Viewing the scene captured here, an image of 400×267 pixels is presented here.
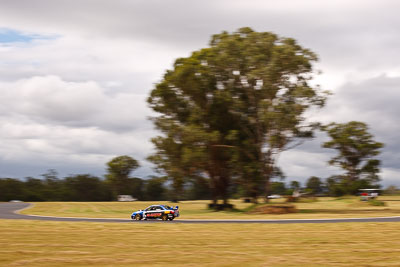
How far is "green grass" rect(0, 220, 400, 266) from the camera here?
502 inches

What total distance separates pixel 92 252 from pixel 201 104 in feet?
128

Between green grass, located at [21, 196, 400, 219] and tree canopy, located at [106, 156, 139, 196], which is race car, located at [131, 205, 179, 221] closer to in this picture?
green grass, located at [21, 196, 400, 219]

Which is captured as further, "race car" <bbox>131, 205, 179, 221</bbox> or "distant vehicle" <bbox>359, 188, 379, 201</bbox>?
"distant vehicle" <bbox>359, 188, 379, 201</bbox>

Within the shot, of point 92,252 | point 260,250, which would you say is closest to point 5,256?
point 92,252

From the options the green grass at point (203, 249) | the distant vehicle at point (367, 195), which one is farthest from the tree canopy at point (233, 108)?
the green grass at point (203, 249)

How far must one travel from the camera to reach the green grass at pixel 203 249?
12758 millimetres

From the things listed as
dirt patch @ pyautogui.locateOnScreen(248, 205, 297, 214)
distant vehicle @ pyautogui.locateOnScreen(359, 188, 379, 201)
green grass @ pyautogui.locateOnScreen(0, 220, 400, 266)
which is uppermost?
distant vehicle @ pyautogui.locateOnScreen(359, 188, 379, 201)

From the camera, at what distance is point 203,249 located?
15.4 meters

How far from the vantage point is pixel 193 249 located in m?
15.5

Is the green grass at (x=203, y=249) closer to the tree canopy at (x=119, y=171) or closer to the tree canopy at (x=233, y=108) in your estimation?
A: the tree canopy at (x=233, y=108)

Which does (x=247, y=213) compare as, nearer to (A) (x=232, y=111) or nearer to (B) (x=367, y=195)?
(A) (x=232, y=111)

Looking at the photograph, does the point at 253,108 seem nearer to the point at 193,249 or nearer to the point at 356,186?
the point at 193,249

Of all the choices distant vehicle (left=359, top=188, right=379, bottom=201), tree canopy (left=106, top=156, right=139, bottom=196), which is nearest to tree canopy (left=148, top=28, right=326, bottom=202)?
distant vehicle (left=359, top=188, right=379, bottom=201)

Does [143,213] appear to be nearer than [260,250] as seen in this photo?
No
